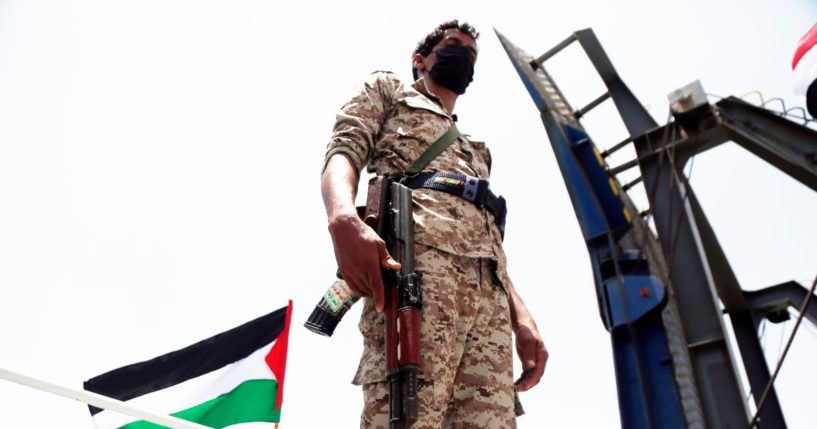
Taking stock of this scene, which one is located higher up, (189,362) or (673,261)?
(673,261)

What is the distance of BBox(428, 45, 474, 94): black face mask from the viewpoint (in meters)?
2.34

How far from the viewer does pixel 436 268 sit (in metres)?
1.64

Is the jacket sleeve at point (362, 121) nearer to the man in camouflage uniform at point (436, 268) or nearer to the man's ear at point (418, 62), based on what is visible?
the man in camouflage uniform at point (436, 268)

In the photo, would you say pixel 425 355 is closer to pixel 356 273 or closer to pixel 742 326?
pixel 356 273

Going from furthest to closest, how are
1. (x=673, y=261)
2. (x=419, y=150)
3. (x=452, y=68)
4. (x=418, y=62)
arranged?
(x=673, y=261), (x=418, y=62), (x=452, y=68), (x=419, y=150)

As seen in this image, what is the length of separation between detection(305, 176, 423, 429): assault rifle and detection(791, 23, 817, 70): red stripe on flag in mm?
4204

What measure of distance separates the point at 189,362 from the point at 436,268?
13.9 feet

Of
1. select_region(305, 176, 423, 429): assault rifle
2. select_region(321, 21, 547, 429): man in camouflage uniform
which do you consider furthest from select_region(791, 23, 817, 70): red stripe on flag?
select_region(305, 176, 423, 429): assault rifle

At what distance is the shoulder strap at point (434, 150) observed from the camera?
189 centimetres

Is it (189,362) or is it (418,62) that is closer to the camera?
(418,62)

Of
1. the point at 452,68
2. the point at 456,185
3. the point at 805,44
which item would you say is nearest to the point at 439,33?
the point at 452,68

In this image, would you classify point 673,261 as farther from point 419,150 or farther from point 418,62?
point 419,150

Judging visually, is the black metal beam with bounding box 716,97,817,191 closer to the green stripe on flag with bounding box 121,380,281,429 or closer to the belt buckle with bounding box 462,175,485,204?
the belt buckle with bounding box 462,175,485,204

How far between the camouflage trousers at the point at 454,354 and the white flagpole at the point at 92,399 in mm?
702
